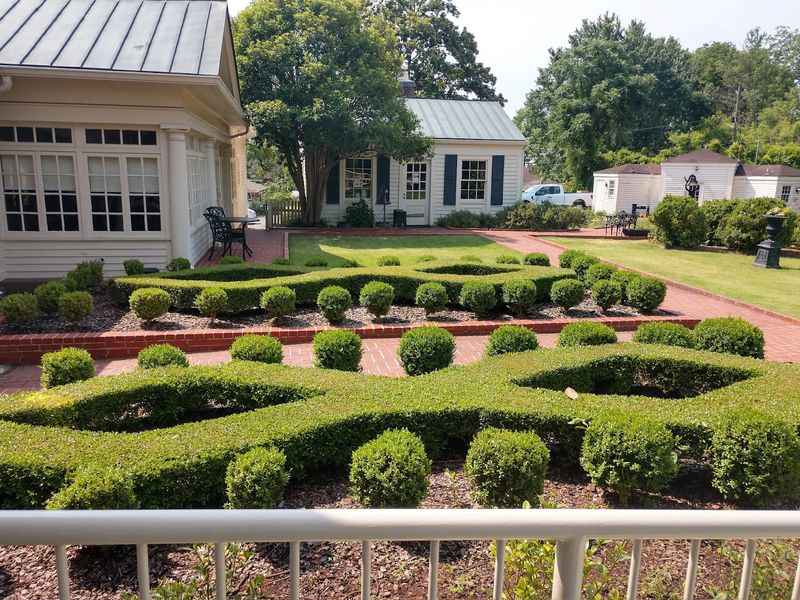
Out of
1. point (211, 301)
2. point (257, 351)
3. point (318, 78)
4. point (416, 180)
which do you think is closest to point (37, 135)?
point (211, 301)

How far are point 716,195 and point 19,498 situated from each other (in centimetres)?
3042

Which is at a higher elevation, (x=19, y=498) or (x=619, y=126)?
(x=619, y=126)

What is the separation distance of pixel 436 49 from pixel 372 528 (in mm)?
41262

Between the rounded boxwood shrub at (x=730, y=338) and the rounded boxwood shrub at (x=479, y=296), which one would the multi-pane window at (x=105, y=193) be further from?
the rounded boxwood shrub at (x=730, y=338)

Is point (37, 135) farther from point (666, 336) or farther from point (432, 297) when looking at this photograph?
point (666, 336)

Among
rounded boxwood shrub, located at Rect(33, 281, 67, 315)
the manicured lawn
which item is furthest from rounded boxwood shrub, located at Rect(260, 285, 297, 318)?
the manicured lawn

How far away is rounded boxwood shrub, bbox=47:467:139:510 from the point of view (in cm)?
298

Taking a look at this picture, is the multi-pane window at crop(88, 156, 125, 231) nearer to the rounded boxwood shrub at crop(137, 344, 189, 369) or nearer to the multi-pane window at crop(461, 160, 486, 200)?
the rounded boxwood shrub at crop(137, 344, 189, 369)

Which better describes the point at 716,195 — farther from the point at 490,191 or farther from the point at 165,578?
the point at 165,578

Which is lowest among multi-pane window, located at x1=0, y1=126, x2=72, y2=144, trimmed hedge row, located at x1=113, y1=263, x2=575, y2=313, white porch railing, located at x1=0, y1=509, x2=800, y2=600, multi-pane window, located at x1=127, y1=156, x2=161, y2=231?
trimmed hedge row, located at x1=113, y1=263, x2=575, y2=313

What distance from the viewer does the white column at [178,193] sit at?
10844 mm

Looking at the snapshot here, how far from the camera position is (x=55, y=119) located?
1026cm

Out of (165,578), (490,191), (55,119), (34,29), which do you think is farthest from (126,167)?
(490,191)

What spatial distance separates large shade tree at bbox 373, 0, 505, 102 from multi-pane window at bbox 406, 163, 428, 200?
716 inches
